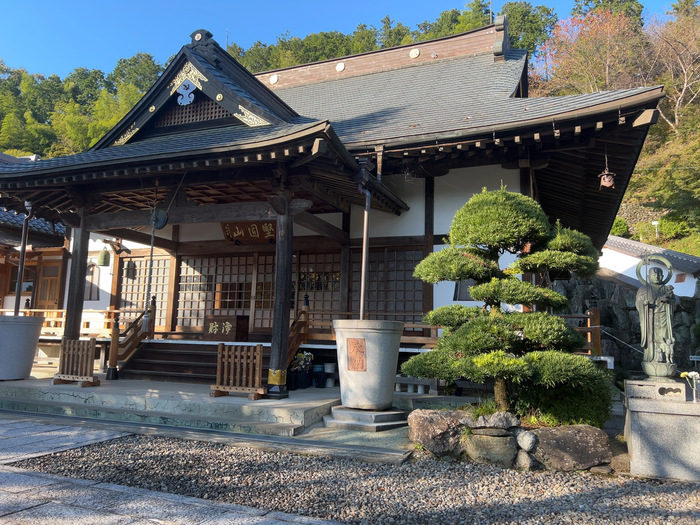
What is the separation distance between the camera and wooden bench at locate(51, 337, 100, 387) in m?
8.45

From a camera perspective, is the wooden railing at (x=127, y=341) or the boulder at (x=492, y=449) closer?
the boulder at (x=492, y=449)

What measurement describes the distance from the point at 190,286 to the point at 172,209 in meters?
4.22

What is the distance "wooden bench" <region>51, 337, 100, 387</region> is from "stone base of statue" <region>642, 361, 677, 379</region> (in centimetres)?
816

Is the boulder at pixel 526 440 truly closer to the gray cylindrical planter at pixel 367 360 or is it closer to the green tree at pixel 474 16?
the gray cylindrical planter at pixel 367 360

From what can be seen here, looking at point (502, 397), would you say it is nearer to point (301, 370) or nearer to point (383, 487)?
point (383, 487)

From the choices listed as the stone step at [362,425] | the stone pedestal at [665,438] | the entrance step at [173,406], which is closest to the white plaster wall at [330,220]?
the entrance step at [173,406]

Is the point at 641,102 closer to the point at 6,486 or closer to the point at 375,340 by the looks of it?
the point at 375,340

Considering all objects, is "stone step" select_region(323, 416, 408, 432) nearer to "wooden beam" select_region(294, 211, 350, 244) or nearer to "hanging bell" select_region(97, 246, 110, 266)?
"wooden beam" select_region(294, 211, 350, 244)

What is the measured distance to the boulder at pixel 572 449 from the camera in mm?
4855

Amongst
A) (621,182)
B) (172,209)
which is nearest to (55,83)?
(172,209)

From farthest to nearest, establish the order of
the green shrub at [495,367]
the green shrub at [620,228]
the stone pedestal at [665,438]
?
the green shrub at [620,228] < the green shrub at [495,367] < the stone pedestal at [665,438]

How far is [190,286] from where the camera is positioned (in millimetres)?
12492

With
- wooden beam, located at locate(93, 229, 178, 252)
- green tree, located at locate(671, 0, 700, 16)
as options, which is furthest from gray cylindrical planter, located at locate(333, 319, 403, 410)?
green tree, located at locate(671, 0, 700, 16)

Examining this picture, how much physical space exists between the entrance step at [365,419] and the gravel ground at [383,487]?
0.99 metres
